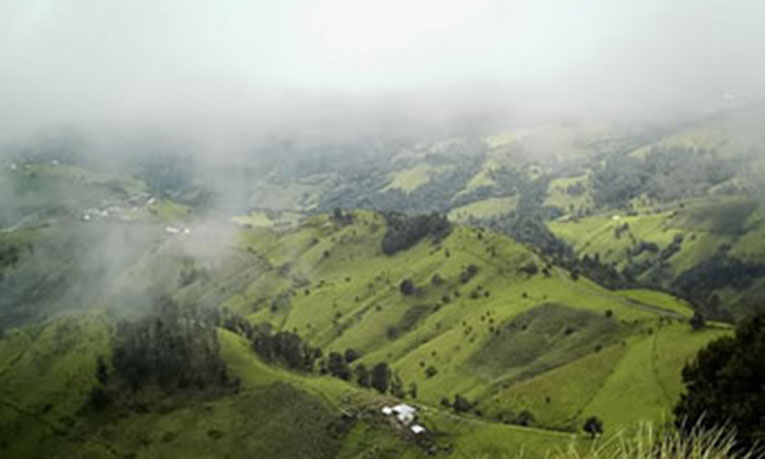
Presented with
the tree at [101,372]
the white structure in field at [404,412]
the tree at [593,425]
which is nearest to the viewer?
the tree at [593,425]

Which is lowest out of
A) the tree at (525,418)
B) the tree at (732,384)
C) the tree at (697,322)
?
the tree at (525,418)

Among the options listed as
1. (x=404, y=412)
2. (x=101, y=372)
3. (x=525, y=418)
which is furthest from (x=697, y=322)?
(x=101, y=372)

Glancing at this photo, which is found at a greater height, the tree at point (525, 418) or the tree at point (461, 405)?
the tree at point (525, 418)

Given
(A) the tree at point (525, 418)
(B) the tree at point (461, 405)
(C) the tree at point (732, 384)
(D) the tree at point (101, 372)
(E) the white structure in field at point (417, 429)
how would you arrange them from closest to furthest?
1. (C) the tree at point (732, 384)
2. (E) the white structure in field at point (417, 429)
3. (A) the tree at point (525, 418)
4. (D) the tree at point (101, 372)
5. (B) the tree at point (461, 405)

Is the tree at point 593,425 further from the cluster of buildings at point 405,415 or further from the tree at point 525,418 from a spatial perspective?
the cluster of buildings at point 405,415

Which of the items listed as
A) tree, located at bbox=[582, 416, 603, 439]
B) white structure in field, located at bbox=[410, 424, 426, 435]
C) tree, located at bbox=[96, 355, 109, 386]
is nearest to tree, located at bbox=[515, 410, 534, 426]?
tree, located at bbox=[582, 416, 603, 439]

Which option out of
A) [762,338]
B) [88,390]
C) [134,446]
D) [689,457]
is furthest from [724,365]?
[88,390]

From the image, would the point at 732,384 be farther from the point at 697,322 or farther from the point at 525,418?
the point at 697,322

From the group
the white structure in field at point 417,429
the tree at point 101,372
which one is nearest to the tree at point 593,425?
the white structure in field at point 417,429
